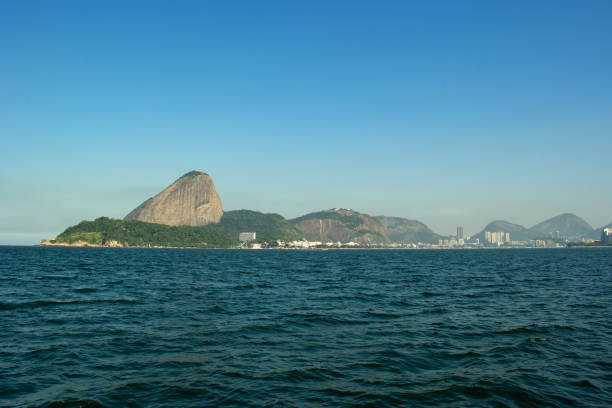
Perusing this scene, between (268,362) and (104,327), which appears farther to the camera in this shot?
(104,327)

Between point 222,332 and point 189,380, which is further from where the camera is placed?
point 222,332

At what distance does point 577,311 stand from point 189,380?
91.9 ft

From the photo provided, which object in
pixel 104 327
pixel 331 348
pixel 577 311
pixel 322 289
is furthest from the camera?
Answer: pixel 322 289

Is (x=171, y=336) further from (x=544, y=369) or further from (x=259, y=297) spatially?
(x=544, y=369)

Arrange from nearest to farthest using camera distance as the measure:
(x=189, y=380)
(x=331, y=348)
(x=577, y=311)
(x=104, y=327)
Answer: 1. (x=189, y=380)
2. (x=331, y=348)
3. (x=104, y=327)
4. (x=577, y=311)

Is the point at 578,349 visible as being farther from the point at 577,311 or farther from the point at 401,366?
the point at 577,311

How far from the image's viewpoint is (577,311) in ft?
90.0

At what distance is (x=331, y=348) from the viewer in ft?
58.2

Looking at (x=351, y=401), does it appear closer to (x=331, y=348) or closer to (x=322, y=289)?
(x=331, y=348)

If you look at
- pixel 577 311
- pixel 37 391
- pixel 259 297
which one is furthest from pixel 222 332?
pixel 577 311

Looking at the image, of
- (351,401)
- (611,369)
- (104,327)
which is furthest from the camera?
(104,327)

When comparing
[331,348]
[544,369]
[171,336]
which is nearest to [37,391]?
[171,336]

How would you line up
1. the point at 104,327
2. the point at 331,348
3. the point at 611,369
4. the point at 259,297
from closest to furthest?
the point at 611,369, the point at 331,348, the point at 104,327, the point at 259,297

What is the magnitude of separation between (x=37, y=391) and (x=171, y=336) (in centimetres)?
772
